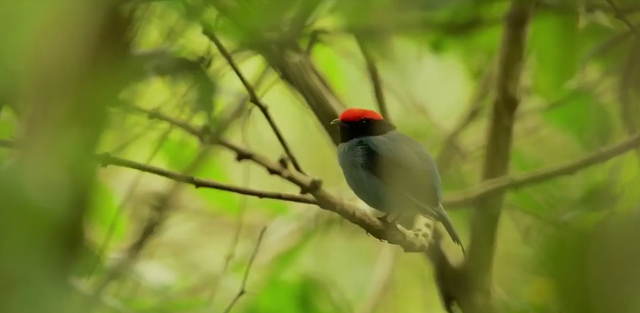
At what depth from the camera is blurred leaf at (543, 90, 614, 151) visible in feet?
3.13

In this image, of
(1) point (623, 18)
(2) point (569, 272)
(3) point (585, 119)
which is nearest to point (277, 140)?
(3) point (585, 119)

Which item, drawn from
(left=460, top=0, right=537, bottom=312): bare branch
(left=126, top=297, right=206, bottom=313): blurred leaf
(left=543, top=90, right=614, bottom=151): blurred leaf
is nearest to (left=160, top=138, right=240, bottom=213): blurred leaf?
(left=126, top=297, right=206, bottom=313): blurred leaf

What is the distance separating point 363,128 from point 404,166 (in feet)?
0.48

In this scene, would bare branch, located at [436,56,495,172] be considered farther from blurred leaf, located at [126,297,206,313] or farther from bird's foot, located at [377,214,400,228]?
blurred leaf, located at [126,297,206,313]

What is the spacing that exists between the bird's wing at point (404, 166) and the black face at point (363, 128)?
2 cm

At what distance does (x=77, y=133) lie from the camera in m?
0.29

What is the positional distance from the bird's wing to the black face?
0.07 ft

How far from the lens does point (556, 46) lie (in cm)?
83

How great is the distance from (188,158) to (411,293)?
0.76 metres

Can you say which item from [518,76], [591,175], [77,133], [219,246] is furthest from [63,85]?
[219,246]

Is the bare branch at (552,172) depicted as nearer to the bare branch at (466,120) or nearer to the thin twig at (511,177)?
the thin twig at (511,177)

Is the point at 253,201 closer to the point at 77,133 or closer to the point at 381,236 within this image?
the point at 381,236

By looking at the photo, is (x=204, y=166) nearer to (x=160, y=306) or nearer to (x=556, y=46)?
(x=160, y=306)

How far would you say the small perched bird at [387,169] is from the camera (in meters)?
1.06
